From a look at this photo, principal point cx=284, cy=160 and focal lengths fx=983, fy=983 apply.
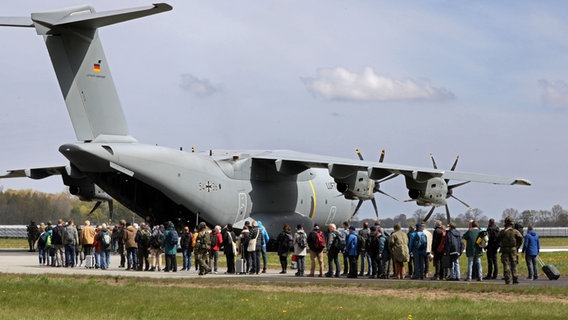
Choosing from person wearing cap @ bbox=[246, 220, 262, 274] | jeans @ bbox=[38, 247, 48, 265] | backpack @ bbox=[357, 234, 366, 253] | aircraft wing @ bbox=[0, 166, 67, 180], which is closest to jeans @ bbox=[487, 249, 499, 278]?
backpack @ bbox=[357, 234, 366, 253]

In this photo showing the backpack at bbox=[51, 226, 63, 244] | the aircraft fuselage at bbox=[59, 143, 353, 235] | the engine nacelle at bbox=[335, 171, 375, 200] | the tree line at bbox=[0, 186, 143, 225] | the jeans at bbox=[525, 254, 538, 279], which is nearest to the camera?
the jeans at bbox=[525, 254, 538, 279]

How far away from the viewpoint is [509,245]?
23.9 metres

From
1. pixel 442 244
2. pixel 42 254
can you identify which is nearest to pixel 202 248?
pixel 442 244

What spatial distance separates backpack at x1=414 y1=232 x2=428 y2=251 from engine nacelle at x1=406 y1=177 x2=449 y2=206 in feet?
31.3

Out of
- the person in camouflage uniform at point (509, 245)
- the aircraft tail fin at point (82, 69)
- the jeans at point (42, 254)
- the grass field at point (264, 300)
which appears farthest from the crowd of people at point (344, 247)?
the aircraft tail fin at point (82, 69)

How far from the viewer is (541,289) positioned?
2198cm

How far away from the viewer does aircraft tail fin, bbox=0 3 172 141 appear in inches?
1277

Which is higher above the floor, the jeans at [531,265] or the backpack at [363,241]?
the backpack at [363,241]

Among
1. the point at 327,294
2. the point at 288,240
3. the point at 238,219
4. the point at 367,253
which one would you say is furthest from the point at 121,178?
the point at 327,294

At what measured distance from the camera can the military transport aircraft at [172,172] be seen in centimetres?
3297

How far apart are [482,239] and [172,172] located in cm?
1325

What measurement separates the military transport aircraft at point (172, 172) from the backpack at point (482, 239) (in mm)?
9410

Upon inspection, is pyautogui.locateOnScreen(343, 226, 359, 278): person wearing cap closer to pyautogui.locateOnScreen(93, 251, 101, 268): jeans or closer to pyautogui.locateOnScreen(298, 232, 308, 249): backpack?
pyautogui.locateOnScreen(298, 232, 308, 249): backpack

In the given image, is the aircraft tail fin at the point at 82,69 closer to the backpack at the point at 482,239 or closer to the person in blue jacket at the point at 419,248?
the person in blue jacket at the point at 419,248
